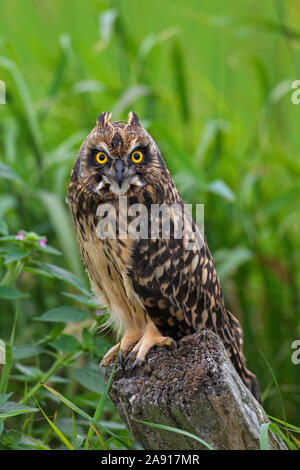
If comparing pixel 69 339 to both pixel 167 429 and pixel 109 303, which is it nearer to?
pixel 109 303

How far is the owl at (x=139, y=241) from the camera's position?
87.9 inches

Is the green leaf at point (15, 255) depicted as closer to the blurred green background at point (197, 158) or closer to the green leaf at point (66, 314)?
the green leaf at point (66, 314)

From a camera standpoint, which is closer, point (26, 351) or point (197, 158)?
point (26, 351)

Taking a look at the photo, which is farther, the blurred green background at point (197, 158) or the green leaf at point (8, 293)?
the blurred green background at point (197, 158)

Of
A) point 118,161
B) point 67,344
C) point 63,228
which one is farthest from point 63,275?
point 63,228

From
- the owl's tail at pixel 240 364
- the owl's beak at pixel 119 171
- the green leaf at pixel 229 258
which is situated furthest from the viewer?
the green leaf at pixel 229 258

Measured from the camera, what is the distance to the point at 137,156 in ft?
7.38

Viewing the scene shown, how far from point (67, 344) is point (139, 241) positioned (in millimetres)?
488

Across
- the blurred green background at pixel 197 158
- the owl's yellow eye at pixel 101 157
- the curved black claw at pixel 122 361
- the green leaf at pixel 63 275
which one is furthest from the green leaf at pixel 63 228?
the owl's yellow eye at pixel 101 157

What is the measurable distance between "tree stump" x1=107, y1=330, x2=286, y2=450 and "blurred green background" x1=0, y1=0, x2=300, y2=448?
55.8 inches

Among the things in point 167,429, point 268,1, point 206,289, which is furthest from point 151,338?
point 268,1

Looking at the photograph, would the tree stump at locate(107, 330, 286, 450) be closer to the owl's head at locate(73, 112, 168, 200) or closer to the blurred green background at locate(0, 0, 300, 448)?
the owl's head at locate(73, 112, 168, 200)

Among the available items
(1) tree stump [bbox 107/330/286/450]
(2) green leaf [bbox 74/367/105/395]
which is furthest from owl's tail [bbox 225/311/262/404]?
(2) green leaf [bbox 74/367/105/395]

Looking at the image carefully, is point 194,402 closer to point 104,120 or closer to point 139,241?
point 139,241
